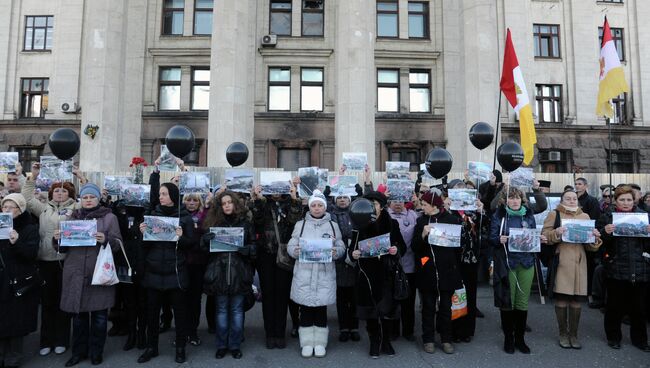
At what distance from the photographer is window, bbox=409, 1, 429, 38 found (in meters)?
23.3

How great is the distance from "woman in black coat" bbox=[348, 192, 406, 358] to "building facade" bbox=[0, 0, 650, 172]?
16196 millimetres

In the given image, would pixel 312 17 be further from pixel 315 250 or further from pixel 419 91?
pixel 315 250

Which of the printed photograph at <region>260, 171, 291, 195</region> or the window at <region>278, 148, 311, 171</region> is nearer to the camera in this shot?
the printed photograph at <region>260, 171, 291, 195</region>

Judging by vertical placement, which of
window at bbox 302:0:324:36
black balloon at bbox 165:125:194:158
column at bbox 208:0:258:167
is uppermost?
window at bbox 302:0:324:36

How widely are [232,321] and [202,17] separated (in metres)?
20.9

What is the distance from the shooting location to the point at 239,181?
6605 mm

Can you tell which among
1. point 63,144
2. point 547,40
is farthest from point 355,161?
point 547,40

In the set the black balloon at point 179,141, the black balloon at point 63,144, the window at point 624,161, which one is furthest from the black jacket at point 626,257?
the window at point 624,161

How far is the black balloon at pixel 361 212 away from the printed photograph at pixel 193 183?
2.39m

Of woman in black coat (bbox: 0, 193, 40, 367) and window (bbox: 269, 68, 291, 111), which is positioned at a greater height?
window (bbox: 269, 68, 291, 111)

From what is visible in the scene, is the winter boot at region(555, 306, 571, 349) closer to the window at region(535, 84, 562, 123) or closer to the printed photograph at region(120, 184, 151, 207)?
the printed photograph at region(120, 184, 151, 207)

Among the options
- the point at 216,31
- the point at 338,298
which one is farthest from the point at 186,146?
the point at 216,31

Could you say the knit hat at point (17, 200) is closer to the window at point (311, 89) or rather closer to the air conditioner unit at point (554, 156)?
the window at point (311, 89)

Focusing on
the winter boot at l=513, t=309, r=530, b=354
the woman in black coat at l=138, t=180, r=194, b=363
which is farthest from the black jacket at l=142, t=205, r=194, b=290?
the winter boot at l=513, t=309, r=530, b=354
